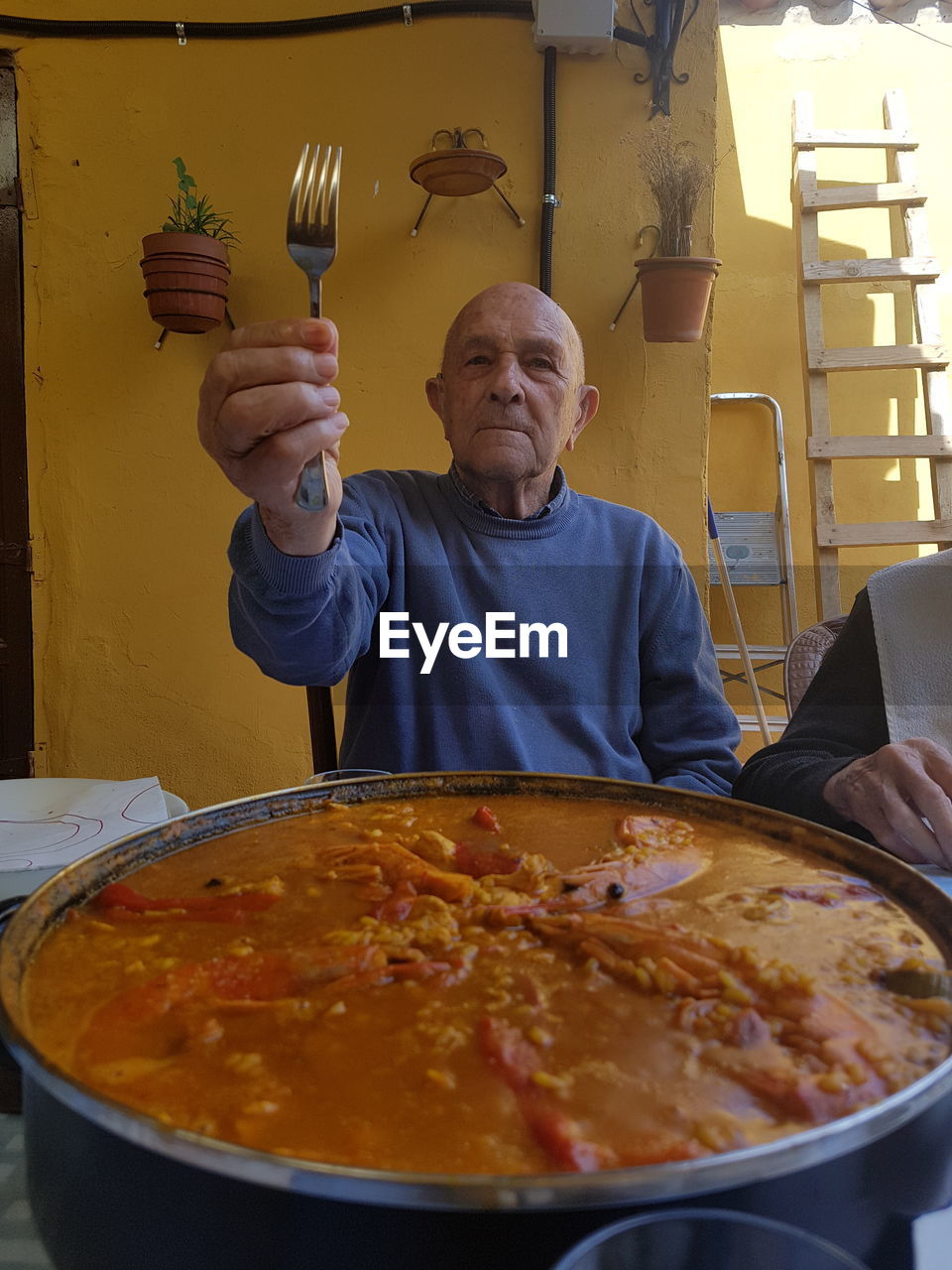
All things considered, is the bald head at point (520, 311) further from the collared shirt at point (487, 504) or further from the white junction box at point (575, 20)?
the white junction box at point (575, 20)

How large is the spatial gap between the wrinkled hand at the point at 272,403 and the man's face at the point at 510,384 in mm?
763

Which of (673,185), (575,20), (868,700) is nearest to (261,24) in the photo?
(575,20)

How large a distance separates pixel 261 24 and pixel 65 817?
107 inches

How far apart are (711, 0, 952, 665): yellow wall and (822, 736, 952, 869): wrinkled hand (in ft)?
10.1

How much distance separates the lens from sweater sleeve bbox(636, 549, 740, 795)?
5.53 ft

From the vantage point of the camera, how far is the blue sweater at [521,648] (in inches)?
65.6

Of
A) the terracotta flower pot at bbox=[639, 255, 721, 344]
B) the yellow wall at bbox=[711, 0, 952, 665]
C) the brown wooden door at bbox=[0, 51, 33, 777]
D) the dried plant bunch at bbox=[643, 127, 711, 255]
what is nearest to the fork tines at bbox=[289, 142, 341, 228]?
the terracotta flower pot at bbox=[639, 255, 721, 344]

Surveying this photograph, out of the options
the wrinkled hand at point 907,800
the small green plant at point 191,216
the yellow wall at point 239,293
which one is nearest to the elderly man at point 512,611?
the wrinkled hand at point 907,800

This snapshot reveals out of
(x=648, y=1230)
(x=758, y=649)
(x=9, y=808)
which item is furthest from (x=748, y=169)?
(x=648, y=1230)

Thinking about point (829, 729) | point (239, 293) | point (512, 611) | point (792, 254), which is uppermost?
point (792, 254)

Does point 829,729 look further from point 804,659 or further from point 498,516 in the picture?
point 498,516

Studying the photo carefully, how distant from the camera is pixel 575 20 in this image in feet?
8.94

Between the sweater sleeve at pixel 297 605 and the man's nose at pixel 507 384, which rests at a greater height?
the man's nose at pixel 507 384

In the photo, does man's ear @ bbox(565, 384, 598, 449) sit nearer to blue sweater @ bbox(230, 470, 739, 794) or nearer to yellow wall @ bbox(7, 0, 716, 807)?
blue sweater @ bbox(230, 470, 739, 794)
